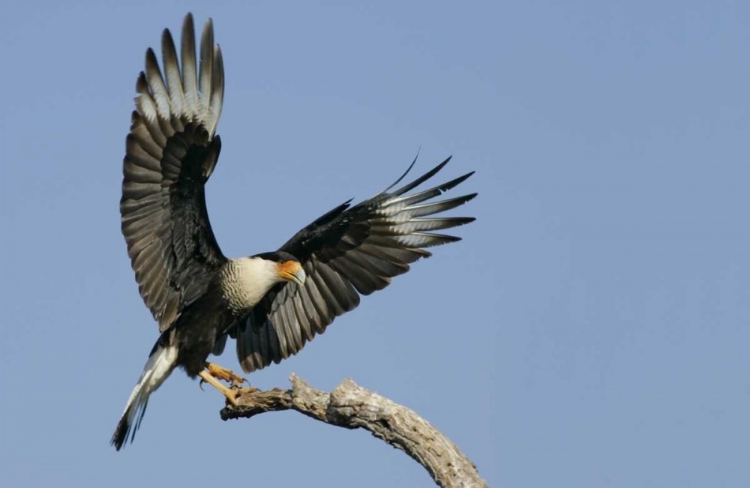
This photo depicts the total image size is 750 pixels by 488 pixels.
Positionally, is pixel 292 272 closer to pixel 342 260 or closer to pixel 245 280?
pixel 245 280

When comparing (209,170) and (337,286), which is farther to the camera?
(337,286)

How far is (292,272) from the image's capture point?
8547 mm

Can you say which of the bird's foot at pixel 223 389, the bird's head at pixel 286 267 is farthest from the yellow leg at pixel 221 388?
the bird's head at pixel 286 267

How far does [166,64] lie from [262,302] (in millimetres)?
2335

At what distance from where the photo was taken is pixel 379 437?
22.0ft

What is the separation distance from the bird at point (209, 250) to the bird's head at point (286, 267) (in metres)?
0.01

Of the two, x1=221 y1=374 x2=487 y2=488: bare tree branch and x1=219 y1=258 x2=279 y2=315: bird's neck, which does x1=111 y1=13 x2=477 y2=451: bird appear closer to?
x1=219 y1=258 x2=279 y2=315: bird's neck

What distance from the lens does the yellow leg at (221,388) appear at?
26.2ft

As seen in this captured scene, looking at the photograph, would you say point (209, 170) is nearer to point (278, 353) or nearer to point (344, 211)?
point (344, 211)

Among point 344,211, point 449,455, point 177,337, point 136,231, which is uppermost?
point 344,211

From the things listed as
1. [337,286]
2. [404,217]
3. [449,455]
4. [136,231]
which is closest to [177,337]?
[136,231]

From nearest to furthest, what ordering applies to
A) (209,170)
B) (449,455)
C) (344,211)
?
(449,455) < (209,170) < (344,211)

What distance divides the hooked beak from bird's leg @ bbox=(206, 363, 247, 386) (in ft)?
3.04

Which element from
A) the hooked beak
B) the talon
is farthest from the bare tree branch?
the hooked beak
